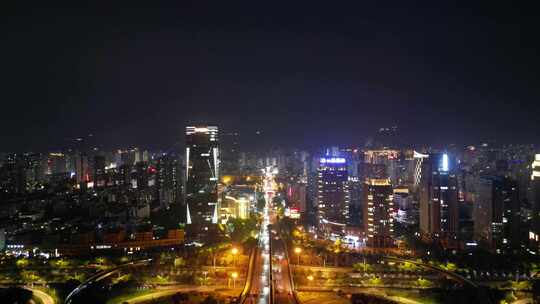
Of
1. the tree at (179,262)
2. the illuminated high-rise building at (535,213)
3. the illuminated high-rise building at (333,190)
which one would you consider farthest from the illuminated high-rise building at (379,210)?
the tree at (179,262)

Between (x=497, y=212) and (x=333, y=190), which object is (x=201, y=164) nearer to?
(x=333, y=190)

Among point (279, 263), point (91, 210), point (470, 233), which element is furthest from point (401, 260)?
point (91, 210)

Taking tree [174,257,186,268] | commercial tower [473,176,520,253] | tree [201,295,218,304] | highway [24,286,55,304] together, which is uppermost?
commercial tower [473,176,520,253]

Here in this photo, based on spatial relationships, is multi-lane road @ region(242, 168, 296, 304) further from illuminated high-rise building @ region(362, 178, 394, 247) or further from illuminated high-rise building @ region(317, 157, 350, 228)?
illuminated high-rise building @ region(362, 178, 394, 247)

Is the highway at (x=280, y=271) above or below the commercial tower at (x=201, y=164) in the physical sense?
below

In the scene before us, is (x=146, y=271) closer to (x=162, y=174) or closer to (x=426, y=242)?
(x=426, y=242)

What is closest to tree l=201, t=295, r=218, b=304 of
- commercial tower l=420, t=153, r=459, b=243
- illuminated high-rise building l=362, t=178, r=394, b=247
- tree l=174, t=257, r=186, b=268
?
tree l=174, t=257, r=186, b=268

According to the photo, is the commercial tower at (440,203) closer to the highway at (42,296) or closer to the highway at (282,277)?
the highway at (282,277)

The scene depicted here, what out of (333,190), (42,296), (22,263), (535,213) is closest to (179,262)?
(42,296)

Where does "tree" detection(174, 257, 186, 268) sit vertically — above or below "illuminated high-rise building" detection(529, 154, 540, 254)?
below
